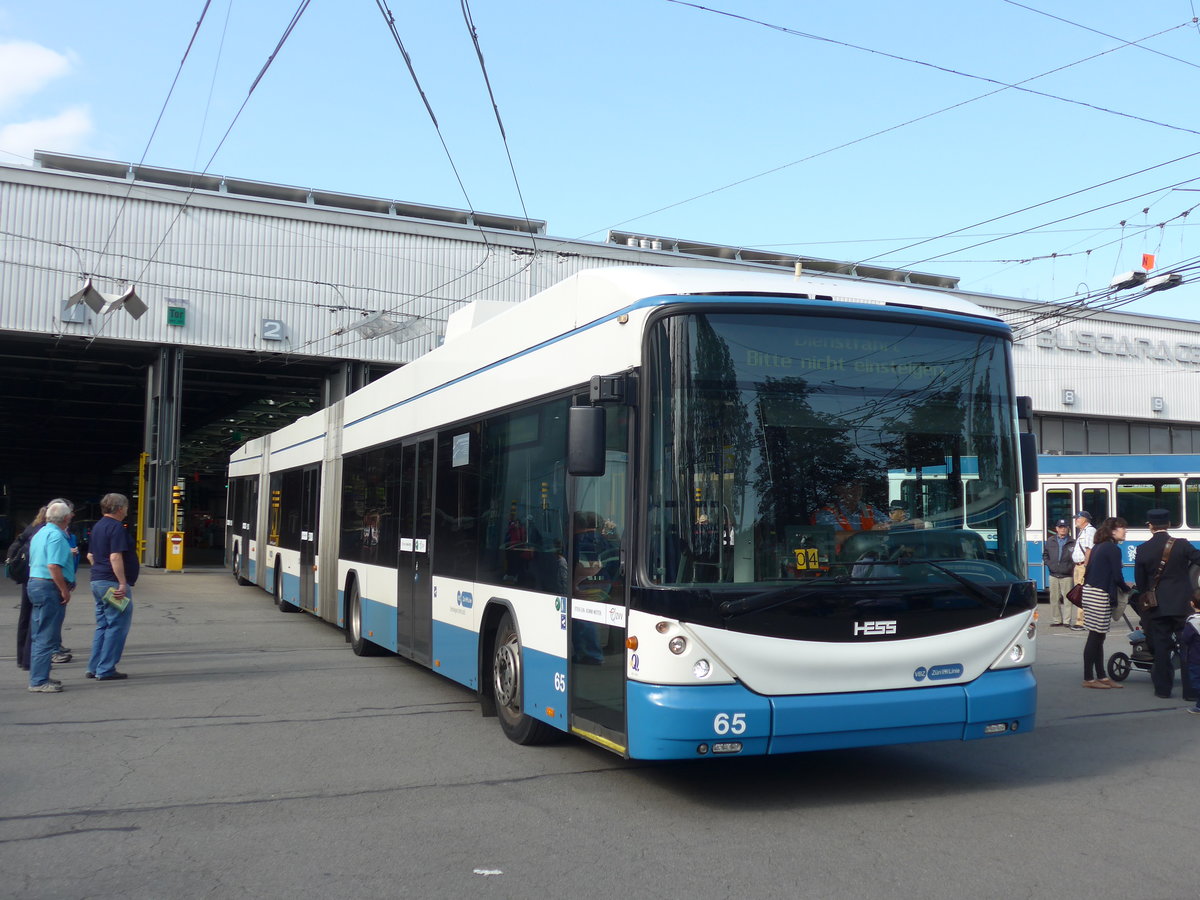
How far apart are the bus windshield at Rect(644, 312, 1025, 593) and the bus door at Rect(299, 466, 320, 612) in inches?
415

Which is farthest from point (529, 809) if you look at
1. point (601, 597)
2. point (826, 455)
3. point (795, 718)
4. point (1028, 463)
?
point (1028, 463)

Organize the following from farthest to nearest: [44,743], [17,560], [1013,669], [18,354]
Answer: [18,354], [17,560], [44,743], [1013,669]

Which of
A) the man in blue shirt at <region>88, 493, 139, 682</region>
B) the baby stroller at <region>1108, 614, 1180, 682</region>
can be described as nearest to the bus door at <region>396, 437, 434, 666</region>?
the man in blue shirt at <region>88, 493, 139, 682</region>

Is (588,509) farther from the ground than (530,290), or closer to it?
closer to it

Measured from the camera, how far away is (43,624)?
10188 mm

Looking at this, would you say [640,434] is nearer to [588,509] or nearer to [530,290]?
[588,509]

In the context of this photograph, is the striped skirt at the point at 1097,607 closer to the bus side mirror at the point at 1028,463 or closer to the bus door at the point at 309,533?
the bus side mirror at the point at 1028,463

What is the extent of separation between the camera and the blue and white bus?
21.7 meters

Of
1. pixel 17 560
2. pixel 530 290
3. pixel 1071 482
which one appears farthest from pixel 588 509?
pixel 530 290

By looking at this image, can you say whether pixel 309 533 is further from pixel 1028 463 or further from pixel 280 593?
pixel 1028 463

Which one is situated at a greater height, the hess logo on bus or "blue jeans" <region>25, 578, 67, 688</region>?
the hess logo on bus

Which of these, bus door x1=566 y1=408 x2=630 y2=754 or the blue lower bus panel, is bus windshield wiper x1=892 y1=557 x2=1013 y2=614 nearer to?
the blue lower bus panel

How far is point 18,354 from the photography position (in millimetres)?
34438

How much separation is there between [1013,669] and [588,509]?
8.78ft
